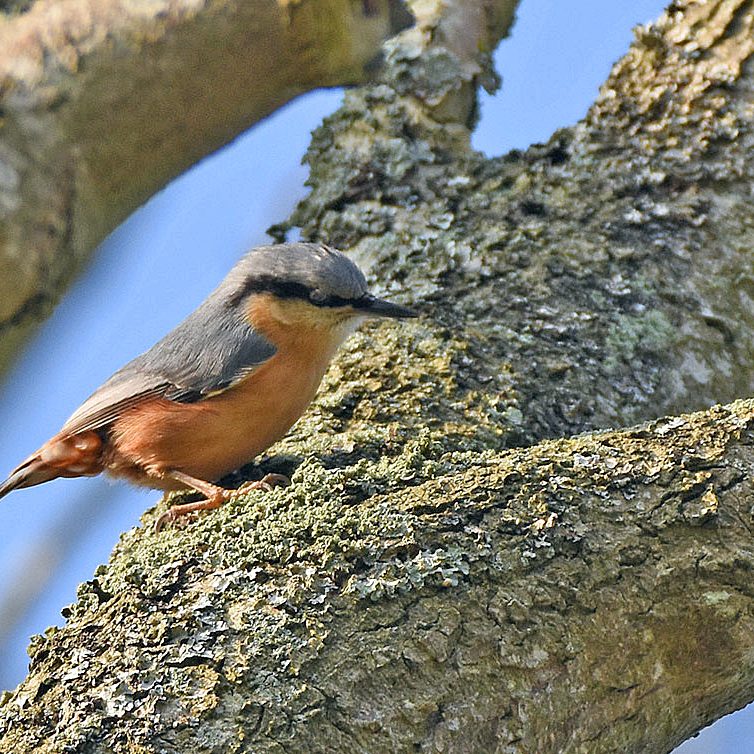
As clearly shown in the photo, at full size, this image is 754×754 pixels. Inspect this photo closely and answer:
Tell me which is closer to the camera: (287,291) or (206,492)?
(206,492)

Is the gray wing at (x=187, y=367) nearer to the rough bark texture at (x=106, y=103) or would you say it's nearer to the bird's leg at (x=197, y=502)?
the bird's leg at (x=197, y=502)

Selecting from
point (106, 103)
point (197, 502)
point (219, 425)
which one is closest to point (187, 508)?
point (197, 502)

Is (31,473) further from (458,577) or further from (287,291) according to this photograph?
(458,577)

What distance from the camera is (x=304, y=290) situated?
3.32 m

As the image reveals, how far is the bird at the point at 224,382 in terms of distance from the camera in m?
3.06

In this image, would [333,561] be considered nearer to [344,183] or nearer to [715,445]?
[715,445]

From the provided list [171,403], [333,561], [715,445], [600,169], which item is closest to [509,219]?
[600,169]

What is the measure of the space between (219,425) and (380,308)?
57cm

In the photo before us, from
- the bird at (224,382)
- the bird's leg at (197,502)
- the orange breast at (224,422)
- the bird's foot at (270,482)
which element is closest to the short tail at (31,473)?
the bird at (224,382)

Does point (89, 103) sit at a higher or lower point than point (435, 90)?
lower

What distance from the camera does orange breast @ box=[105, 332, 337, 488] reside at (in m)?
3.02

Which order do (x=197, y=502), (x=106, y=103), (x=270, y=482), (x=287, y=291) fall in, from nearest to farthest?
(x=106, y=103) → (x=270, y=482) → (x=197, y=502) → (x=287, y=291)

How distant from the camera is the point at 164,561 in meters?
2.12

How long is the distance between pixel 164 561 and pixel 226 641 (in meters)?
0.27
